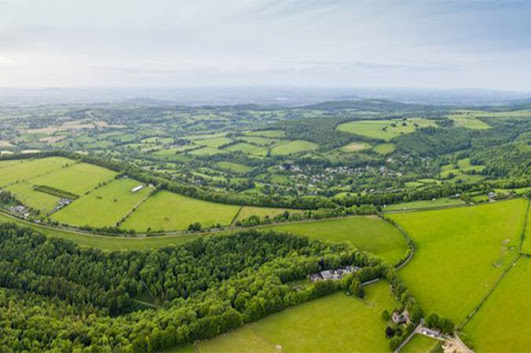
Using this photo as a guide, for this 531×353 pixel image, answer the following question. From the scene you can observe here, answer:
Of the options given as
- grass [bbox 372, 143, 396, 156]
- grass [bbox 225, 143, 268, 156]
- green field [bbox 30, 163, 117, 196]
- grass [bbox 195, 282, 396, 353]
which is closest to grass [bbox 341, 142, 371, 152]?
grass [bbox 372, 143, 396, 156]

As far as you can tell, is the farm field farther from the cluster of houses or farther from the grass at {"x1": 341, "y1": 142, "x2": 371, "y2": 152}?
the grass at {"x1": 341, "y1": 142, "x2": 371, "y2": 152}

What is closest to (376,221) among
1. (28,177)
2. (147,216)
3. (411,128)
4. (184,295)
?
(184,295)

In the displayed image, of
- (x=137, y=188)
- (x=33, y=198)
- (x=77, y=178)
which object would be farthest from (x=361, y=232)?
(x=77, y=178)

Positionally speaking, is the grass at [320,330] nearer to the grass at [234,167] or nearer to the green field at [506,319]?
the green field at [506,319]

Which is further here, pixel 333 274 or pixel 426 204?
pixel 426 204

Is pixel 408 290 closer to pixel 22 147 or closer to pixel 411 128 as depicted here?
pixel 411 128

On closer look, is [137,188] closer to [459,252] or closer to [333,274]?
[333,274]
